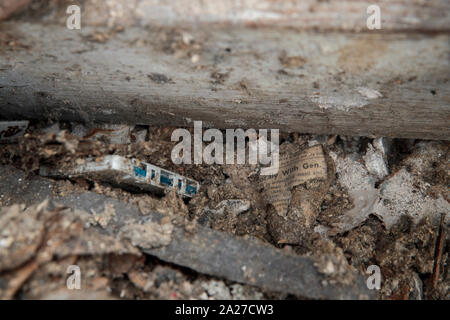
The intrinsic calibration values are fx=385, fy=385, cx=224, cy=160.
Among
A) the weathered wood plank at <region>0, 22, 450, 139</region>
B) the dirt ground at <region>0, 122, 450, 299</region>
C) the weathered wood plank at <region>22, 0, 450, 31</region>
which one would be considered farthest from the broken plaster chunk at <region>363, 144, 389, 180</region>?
the weathered wood plank at <region>22, 0, 450, 31</region>

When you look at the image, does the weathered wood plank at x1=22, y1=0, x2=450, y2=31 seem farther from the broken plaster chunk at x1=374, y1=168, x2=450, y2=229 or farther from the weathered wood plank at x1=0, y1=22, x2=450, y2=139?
the broken plaster chunk at x1=374, y1=168, x2=450, y2=229

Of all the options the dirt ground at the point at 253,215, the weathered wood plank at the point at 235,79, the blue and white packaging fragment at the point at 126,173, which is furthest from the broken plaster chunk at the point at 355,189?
the blue and white packaging fragment at the point at 126,173

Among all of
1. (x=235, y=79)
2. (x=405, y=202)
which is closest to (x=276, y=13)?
(x=235, y=79)

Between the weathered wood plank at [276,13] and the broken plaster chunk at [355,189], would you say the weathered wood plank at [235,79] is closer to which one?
the weathered wood plank at [276,13]

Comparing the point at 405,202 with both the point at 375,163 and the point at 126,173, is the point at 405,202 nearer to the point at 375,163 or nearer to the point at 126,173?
the point at 375,163

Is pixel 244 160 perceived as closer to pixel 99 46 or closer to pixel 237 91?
pixel 237 91

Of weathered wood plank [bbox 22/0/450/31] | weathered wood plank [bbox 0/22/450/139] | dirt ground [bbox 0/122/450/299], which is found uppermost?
weathered wood plank [bbox 22/0/450/31]
